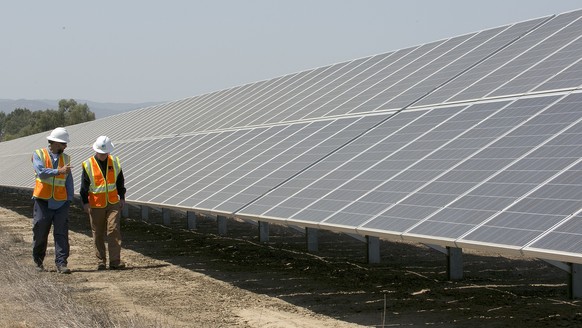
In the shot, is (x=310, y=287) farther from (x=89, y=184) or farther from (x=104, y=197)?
(x=89, y=184)

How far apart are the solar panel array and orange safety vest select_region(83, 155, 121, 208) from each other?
45.0 inches

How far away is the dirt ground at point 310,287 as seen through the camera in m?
11.0

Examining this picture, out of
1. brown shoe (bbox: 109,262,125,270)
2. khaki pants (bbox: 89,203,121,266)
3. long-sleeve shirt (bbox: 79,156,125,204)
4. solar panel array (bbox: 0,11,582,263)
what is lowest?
brown shoe (bbox: 109,262,125,270)

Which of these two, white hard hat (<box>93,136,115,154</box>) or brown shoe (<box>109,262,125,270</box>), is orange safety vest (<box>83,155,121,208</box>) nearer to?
white hard hat (<box>93,136,115,154</box>)

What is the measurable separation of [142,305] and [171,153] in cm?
1027

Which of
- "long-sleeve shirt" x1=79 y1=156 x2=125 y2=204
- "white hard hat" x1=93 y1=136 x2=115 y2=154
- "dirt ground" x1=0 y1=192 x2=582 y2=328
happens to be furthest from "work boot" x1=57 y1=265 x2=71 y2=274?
"white hard hat" x1=93 y1=136 x2=115 y2=154

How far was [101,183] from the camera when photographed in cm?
1566

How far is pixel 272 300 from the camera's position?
Answer: 12430mm

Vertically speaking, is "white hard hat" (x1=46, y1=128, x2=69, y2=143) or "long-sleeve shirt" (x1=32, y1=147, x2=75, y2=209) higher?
"white hard hat" (x1=46, y1=128, x2=69, y2=143)

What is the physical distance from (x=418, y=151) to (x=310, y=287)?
2553 millimetres

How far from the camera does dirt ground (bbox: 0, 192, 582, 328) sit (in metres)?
11.0

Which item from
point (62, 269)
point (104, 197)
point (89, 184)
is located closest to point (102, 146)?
point (89, 184)

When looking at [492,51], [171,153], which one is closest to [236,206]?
[492,51]

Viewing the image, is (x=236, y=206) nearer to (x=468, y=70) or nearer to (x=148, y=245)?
(x=468, y=70)
